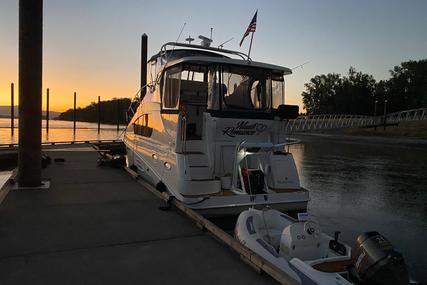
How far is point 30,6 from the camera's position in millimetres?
7625

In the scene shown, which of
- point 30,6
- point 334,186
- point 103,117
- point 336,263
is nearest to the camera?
point 336,263

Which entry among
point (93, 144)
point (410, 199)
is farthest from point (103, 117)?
point (410, 199)

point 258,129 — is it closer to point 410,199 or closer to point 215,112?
point 215,112

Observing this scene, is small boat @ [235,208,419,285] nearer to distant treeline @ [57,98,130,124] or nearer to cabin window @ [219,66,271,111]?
cabin window @ [219,66,271,111]

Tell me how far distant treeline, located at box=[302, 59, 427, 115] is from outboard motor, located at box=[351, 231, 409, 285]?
92.1m

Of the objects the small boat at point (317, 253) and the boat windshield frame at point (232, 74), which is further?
the boat windshield frame at point (232, 74)

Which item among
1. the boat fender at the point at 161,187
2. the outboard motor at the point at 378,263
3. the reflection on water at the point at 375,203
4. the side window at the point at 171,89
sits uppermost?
the side window at the point at 171,89

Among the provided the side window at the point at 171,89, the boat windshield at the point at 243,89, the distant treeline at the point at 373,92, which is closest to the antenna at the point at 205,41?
the side window at the point at 171,89

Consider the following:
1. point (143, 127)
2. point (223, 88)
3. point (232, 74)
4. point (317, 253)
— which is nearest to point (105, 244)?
point (317, 253)

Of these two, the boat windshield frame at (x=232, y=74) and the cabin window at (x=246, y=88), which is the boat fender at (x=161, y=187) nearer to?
the boat windshield frame at (x=232, y=74)

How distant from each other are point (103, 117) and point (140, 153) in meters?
135

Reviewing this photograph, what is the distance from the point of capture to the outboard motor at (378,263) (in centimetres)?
368

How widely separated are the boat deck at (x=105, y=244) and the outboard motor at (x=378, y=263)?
96 cm

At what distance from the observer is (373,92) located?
102 meters
